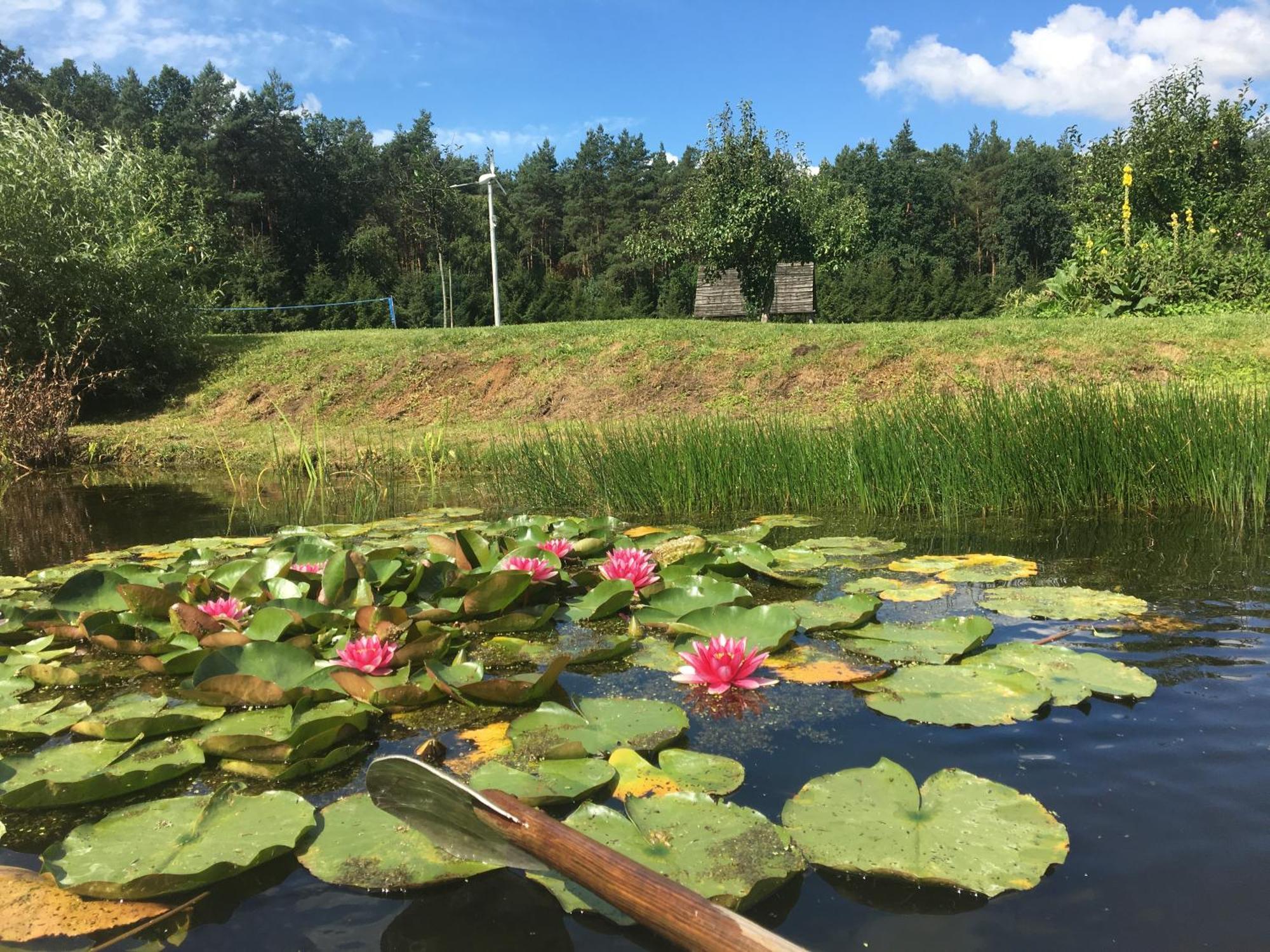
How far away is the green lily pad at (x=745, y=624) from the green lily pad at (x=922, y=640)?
0.75 ft

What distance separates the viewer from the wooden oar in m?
0.90

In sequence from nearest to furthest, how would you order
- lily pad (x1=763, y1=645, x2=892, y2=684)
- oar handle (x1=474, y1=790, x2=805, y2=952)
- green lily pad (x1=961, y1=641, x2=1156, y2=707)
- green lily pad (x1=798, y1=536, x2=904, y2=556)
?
oar handle (x1=474, y1=790, x2=805, y2=952), green lily pad (x1=961, y1=641, x2=1156, y2=707), lily pad (x1=763, y1=645, x2=892, y2=684), green lily pad (x1=798, y1=536, x2=904, y2=556)

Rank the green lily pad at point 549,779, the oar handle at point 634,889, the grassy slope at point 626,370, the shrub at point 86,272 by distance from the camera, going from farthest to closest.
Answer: the shrub at point 86,272 < the grassy slope at point 626,370 < the green lily pad at point 549,779 < the oar handle at point 634,889

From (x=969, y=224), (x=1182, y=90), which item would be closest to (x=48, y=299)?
(x=1182, y=90)

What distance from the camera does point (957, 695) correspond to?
200 centimetres

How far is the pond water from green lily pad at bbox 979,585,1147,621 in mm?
50

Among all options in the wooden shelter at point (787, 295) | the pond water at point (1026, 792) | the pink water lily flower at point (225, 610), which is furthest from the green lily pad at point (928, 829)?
the wooden shelter at point (787, 295)

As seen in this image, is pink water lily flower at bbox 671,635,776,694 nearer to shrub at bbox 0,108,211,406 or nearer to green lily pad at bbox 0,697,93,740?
green lily pad at bbox 0,697,93,740

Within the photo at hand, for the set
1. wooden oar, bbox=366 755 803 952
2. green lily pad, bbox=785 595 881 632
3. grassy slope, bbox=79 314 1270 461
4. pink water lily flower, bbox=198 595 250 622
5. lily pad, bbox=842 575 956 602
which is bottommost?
lily pad, bbox=842 575 956 602

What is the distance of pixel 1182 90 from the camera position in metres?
17.0

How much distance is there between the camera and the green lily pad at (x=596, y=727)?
1.78m

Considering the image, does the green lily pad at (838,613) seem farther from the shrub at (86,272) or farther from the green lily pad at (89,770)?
the shrub at (86,272)

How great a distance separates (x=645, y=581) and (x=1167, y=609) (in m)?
1.68

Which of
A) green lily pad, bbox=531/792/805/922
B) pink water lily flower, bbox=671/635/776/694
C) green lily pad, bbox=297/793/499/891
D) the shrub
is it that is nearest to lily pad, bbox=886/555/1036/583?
pink water lily flower, bbox=671/635/776/694
